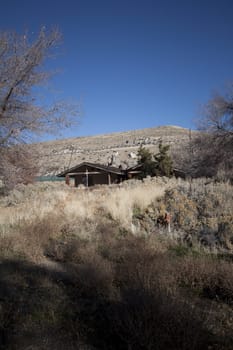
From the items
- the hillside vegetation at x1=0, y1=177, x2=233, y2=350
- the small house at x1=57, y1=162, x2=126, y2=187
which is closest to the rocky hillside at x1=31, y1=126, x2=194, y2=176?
the small house at x1=57, y1=162, x2=126, y2=187

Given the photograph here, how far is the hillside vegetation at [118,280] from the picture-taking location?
3170 millimetres

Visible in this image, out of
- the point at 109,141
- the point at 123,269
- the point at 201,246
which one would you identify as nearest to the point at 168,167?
the point at 201,246

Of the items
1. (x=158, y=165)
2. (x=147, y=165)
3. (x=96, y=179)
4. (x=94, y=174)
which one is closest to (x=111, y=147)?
(x=94, y=174)

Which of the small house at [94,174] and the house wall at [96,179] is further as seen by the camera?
the house wall at [96,179]

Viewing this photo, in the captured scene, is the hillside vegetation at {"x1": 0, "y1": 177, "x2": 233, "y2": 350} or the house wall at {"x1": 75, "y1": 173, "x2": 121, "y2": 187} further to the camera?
the house wall at {"x1": 75, "y1": 173, "x2": 121, "y2": 187}

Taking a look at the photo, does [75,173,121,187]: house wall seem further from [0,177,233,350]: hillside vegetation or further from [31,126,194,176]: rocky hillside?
[0,177,233,350]: hillside vegetation

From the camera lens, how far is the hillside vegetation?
10.4 feet

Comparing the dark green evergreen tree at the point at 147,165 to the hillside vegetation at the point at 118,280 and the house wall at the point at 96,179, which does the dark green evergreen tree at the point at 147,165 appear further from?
the hillside vegetation at the point at 118,280

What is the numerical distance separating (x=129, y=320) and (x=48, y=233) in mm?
5514

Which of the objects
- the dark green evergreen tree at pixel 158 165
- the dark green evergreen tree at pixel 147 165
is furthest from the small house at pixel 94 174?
→ the dark green evergreen tree at pixel 158 165

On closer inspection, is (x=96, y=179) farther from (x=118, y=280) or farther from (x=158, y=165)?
(x=118, y=280)

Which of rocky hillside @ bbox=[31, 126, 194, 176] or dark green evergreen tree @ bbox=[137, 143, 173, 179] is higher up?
rocky hillside @ bbox=[31, 126, 194, 176]

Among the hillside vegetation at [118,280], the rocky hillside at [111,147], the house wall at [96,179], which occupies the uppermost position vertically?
the rocky hillside at [111,147]

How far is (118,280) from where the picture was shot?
5027 mm
